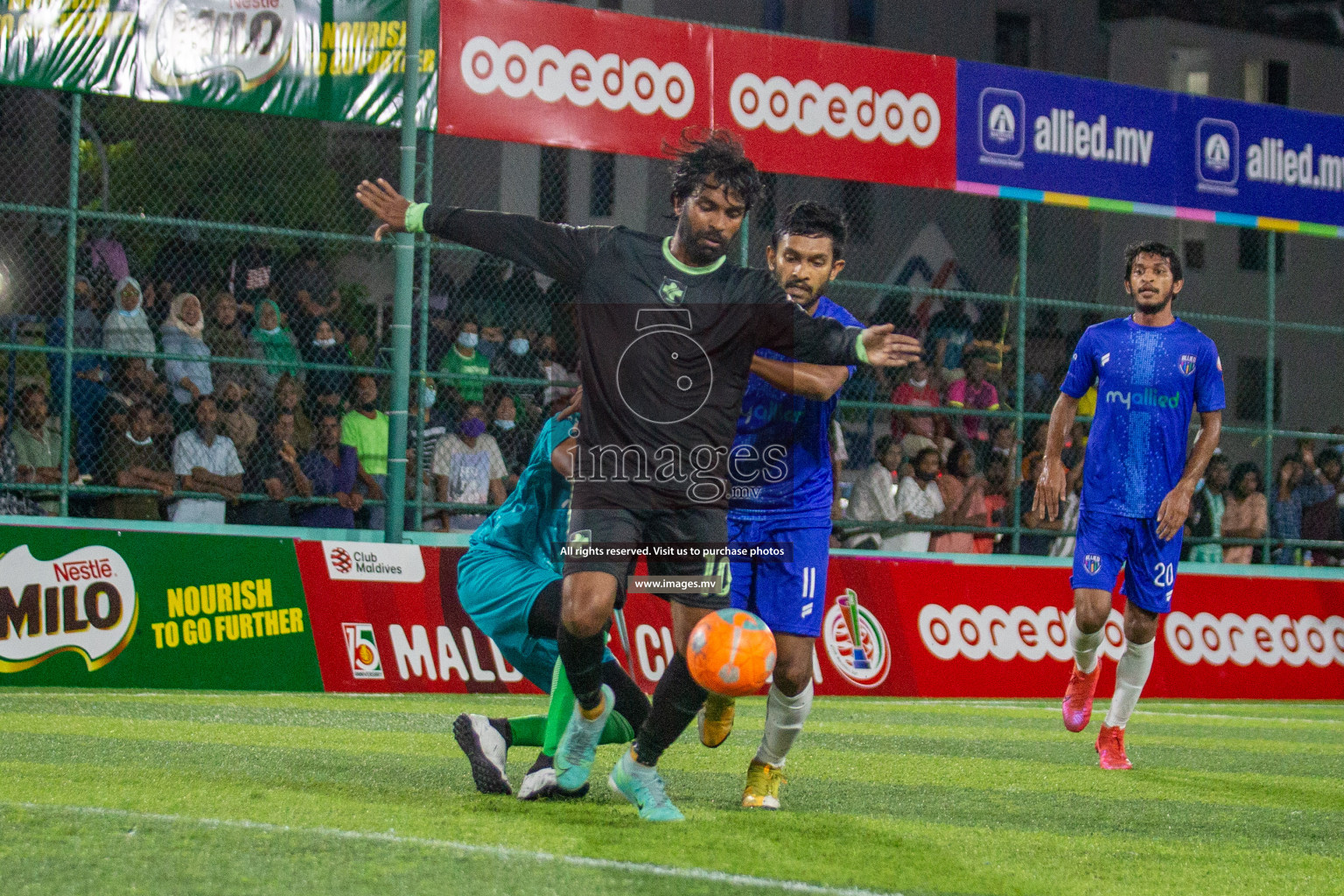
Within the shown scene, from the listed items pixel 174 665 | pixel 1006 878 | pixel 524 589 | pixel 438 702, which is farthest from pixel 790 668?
pixel 174 665

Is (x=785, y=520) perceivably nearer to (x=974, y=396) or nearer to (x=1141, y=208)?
(x=974, y=396)

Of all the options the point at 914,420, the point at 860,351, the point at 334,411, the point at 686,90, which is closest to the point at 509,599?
the point at 860,351

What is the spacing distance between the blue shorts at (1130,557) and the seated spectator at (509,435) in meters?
5.72

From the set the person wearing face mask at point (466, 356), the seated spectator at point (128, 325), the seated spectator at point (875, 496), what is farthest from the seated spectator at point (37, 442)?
the seated spectator at point (875, 496)

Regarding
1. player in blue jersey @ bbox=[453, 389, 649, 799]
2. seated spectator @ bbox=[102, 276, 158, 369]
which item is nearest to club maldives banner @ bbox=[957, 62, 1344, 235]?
seated spectator @ bbox=[102, 276, 158, 369]

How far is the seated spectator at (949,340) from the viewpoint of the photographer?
589 inches

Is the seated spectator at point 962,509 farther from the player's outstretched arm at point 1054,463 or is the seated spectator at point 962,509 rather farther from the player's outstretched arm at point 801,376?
the player's outstretched arm at point 801,376

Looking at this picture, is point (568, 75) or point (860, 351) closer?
point (860, 351)

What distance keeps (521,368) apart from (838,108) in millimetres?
3382

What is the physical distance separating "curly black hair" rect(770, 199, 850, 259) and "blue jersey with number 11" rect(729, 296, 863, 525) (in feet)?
1.08

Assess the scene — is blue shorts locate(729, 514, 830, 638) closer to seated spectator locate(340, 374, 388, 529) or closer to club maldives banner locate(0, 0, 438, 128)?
seated spectator locate(340, 374, 388, 529)

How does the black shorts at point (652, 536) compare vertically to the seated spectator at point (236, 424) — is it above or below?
below

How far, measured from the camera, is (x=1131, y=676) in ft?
27.1

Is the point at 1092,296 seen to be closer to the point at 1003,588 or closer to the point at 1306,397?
the point at 1306,397
